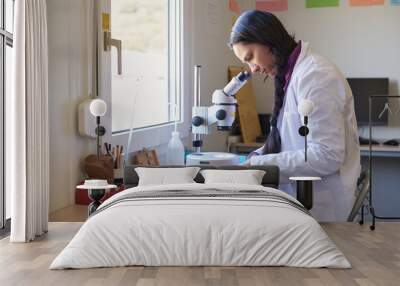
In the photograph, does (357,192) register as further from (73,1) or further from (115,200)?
(73,1)

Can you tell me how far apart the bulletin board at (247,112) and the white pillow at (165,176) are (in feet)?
9.70

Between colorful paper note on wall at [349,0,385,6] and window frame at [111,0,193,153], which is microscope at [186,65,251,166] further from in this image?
colorful paper note on wall at [349,0,385,6]

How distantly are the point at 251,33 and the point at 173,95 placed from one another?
6.51 ft

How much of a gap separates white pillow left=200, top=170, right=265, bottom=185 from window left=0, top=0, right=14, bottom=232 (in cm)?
91

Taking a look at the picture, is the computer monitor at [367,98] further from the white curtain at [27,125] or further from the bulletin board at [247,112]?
the white curtain at [27,125]

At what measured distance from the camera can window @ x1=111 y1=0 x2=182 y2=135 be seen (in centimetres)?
403

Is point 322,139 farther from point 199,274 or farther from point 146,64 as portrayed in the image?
point 146,64

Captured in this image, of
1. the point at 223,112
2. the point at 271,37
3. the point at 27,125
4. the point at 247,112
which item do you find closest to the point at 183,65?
the point at 247,112

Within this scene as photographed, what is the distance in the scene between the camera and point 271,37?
3014mm

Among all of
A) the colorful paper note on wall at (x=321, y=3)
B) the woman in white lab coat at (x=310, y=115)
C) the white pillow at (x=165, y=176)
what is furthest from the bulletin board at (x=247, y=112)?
the white pillow at (x=165, y=176)

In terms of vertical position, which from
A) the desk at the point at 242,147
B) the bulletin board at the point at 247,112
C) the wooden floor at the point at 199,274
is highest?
the bulletin board at the point at 247,112

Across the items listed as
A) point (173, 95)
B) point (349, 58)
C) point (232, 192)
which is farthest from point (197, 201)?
point (349, 58)

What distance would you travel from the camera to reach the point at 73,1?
331 centimetres

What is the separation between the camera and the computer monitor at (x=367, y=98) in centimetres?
608
